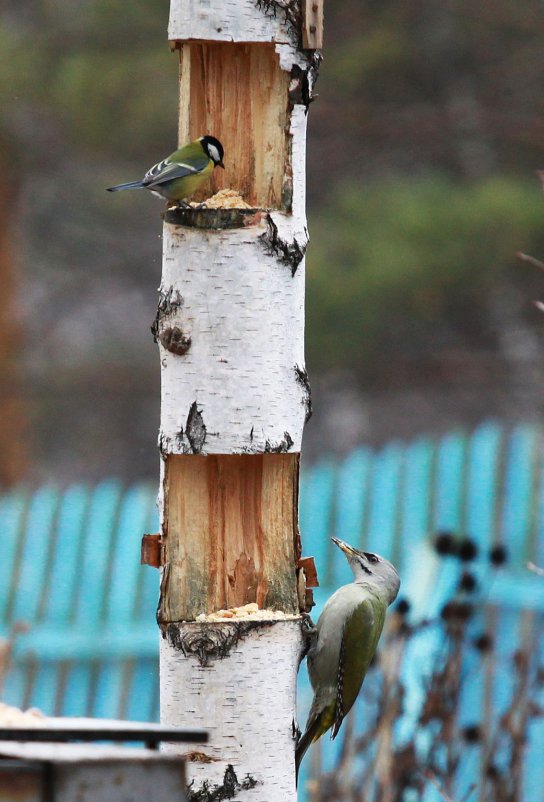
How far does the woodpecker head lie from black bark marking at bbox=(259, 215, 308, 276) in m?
1.31

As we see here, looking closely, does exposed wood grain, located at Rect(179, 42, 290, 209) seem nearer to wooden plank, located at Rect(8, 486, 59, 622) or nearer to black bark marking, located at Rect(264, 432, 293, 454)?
black bark marking, located at Rect(264, 432, 293, 454)

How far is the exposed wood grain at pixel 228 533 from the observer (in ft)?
10.8

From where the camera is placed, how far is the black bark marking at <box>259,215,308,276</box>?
3271 millimetres

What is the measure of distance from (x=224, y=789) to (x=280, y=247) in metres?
1.33

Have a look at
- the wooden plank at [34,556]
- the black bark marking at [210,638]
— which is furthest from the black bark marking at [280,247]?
the wooden plank at [34,556]

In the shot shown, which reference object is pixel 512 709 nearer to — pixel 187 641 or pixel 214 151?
pixel 187 641

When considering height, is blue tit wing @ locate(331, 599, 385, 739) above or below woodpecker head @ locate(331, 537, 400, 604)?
below

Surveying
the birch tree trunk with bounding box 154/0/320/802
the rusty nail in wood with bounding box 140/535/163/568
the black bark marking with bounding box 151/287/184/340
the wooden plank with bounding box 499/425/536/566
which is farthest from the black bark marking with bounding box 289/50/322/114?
the wooden plank with bounding box 499/425/536/566

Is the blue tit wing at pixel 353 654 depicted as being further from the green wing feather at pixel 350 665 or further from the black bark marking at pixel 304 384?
the black bark marking at pixel 304 384

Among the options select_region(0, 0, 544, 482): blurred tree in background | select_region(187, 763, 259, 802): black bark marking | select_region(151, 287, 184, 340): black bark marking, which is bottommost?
select_region(187, 763, 259, 802): black bark marking

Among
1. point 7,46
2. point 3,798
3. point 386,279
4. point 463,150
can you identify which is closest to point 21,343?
point 7,46

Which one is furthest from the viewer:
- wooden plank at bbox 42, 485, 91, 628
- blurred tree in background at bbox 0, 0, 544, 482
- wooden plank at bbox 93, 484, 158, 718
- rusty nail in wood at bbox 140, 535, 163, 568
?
blurred tree in background at bbox 0, 0, 544, 482

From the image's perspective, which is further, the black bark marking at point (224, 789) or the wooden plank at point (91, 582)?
the wooden plank at point (91, 582)

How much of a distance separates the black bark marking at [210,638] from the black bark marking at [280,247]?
0.88 metres
